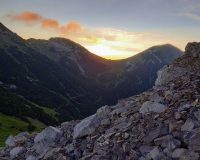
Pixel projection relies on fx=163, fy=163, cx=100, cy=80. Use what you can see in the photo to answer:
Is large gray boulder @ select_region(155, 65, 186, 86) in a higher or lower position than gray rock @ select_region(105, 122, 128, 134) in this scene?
higher

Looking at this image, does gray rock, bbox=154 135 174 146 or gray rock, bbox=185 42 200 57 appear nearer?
gray rock, bbox=154 135 174 146

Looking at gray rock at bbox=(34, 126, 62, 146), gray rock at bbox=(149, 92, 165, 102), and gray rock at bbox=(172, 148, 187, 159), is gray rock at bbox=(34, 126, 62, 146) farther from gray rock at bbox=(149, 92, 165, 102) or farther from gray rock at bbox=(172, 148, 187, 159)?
gray rock at bbox=(172, 148, 187, 159)

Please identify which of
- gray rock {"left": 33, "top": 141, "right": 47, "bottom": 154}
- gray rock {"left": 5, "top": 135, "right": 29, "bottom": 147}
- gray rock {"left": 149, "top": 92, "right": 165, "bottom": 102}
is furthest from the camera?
gray rock {"left": 5, "top": 135, "right": 29, "bottom": 147}

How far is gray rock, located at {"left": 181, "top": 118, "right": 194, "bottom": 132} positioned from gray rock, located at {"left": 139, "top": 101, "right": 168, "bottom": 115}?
358 centimetres

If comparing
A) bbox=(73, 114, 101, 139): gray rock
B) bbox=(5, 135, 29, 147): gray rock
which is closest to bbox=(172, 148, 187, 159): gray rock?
bbox=(73, 114, 101, 139): gray rock

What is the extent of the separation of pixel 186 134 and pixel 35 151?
619 inches

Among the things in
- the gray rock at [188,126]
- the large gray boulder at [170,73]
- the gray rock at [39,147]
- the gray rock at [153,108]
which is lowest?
the gray rock at [39,147]

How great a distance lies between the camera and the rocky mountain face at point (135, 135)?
11.3 m

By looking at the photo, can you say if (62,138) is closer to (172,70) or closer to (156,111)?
(156,111)

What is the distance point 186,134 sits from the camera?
1125 centimetres

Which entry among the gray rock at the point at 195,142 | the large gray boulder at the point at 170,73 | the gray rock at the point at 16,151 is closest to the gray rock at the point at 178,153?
the gray rock at the point at 195,142

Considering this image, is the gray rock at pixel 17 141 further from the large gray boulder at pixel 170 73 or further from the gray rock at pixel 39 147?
the large gray boulder at pixel 170 73

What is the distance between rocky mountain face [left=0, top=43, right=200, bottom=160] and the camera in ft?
37.2

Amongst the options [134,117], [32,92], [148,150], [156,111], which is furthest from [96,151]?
[32,92]
